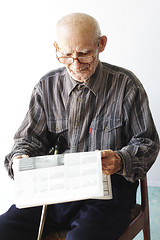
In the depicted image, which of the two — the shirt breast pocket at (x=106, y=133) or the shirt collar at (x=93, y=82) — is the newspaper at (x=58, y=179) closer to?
the shirt breast pocket at (x=106, y=133)

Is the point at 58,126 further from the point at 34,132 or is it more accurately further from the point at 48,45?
the point at 48,45

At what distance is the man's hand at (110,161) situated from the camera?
3.95 feet

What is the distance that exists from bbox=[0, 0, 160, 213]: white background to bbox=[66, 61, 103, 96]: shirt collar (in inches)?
35.9

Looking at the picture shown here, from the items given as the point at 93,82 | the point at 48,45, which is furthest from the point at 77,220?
the point at 48,45

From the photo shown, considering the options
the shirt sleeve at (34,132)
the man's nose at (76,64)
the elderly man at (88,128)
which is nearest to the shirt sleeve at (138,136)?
the elderly man at (88,128)

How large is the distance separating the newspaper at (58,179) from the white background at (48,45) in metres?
1.34

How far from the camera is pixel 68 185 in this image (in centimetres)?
112

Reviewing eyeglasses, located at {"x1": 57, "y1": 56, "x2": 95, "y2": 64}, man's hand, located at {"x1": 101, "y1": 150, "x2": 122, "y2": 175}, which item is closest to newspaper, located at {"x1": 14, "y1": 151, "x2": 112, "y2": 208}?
man's hand, located at {"x1": 101, "y1": 150, "x2": 122, "y2": 175}

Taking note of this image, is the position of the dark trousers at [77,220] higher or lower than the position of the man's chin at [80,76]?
lower

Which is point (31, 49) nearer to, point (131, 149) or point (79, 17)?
point (79, 17)

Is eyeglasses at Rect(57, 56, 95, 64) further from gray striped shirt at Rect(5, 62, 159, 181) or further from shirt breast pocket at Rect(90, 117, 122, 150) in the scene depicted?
shirt breast pocket at Rect(90, 117, 122, 150)

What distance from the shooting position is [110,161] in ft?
4.00

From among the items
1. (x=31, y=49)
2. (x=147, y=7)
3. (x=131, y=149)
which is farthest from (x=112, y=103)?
(x=31, y=49)

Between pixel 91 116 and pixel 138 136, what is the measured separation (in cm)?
21
